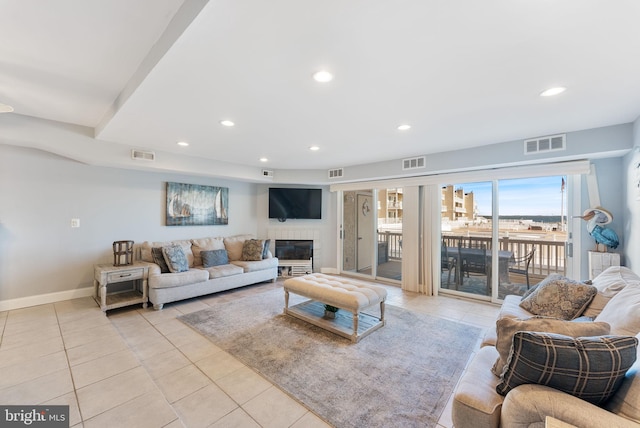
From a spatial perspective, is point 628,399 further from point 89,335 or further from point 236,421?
point 89,335

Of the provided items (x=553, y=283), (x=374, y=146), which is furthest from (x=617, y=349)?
(x=374, y=146)

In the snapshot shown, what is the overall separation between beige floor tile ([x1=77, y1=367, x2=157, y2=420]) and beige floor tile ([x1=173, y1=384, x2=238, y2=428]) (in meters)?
0.28

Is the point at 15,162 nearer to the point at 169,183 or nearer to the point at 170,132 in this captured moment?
the point at 169,183

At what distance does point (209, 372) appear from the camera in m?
2.27

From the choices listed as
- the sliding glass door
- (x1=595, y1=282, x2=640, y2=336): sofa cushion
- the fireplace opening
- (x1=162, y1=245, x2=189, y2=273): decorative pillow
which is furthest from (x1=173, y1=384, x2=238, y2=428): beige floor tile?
the fireplace opening

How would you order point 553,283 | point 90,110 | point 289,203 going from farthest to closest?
point 289,203, point 90,110, point 553,283

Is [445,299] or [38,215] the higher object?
[38,215]

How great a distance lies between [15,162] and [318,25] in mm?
4557

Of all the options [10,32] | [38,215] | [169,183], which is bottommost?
[38,215]

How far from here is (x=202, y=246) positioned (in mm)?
4863

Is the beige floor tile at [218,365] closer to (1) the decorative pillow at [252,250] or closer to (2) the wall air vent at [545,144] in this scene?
(1) the decorative pillow at [252,250]

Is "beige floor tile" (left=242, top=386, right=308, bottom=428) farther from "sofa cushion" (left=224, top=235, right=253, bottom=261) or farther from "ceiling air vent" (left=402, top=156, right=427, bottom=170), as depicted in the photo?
"ceiling air vent" (left=402, top=156, right=427, bottom=170)

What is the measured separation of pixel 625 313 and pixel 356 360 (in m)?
1.97

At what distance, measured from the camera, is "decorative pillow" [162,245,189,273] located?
3.95 metres
